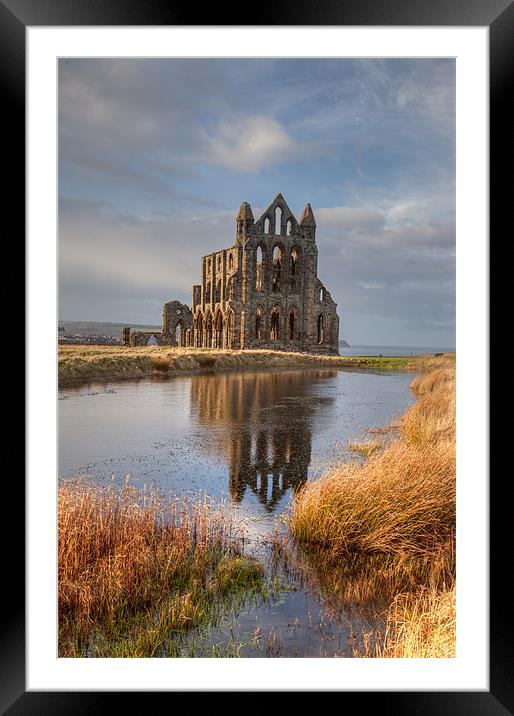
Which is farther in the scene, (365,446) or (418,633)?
(365,446)

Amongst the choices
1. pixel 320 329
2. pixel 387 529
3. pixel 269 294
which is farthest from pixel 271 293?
pixel 387 529

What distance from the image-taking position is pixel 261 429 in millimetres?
12812

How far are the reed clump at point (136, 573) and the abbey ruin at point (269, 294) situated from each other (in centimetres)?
3763

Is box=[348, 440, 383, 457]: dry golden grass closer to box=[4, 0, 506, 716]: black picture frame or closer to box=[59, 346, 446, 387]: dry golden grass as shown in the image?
box=[4, 0, 506, 716]: black picture frame

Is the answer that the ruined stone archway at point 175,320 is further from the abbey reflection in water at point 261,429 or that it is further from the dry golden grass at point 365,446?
the dry golden grass at point 365,446

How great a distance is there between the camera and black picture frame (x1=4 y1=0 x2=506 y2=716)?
301cm

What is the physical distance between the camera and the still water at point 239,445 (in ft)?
15.2

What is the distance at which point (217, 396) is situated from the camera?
18.1m

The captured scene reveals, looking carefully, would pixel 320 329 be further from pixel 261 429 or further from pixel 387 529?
pixel 387 529
